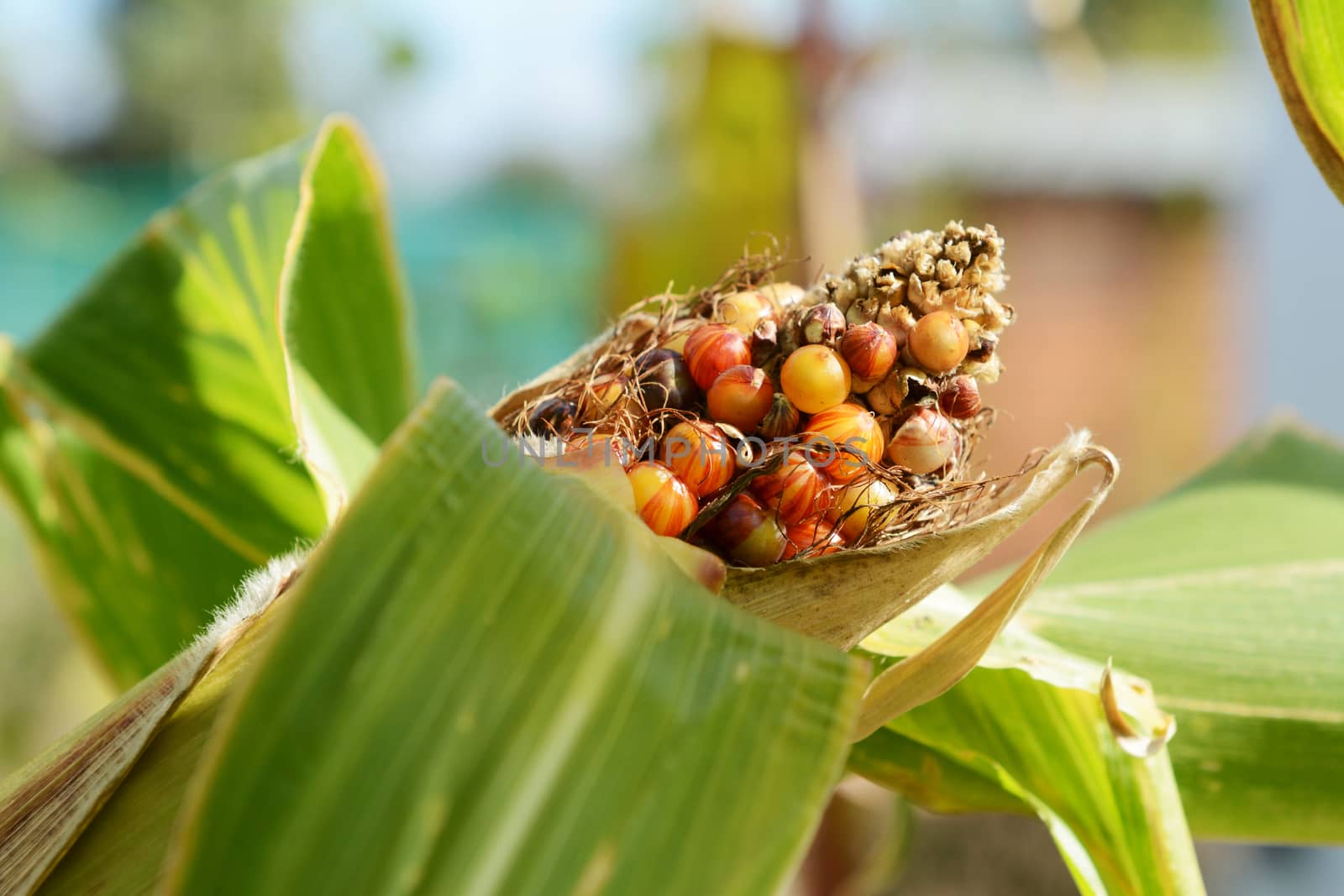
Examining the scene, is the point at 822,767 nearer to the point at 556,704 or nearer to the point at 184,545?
the point at 556,704

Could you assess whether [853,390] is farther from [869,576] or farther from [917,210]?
[917,210]

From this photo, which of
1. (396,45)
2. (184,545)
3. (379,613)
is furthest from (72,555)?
(396,45)

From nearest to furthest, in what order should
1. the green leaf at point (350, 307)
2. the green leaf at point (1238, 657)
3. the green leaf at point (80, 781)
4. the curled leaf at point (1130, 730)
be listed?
the green leaf at point (80, 781)
the curled leaf at point (1130, 730)
the green leaf at point (1238, 657)
the green leaf at point (350, 307)

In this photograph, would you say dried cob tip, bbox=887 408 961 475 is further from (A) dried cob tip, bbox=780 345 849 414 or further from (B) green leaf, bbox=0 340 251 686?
(B) green leaf, bbox=0 340 251 686

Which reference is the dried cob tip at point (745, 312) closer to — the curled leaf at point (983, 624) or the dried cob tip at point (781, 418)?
the dried cob tip at point (781, 418)

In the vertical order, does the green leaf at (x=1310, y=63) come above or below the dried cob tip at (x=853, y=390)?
above

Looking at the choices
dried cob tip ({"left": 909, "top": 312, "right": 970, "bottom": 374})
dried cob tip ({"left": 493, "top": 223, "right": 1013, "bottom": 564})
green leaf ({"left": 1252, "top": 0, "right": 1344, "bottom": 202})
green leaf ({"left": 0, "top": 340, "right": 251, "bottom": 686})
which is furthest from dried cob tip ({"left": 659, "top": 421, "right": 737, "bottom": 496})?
green leaf ({"left": 0, "top": 340, "right": 251, "bottom": 686})

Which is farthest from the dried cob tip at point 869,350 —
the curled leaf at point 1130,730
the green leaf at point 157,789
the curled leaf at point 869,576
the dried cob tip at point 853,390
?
Answer: the green leaf at point 157,789
